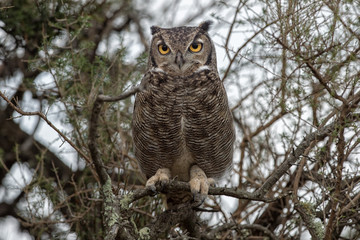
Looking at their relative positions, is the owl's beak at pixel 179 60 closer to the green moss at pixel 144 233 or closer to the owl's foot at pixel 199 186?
the owl's foot at pixel 199 186

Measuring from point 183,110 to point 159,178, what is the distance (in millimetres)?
537

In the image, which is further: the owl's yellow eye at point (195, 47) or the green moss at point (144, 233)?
the owl's yellow eye at point (195, 47)

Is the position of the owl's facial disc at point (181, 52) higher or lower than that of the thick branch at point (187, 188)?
higher

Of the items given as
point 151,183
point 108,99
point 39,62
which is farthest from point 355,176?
point 39,62

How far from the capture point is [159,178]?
11.3ft

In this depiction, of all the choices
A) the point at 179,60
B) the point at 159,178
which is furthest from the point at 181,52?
the point at 159,178

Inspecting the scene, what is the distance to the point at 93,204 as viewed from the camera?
3635mm

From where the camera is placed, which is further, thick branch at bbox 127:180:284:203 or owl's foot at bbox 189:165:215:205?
owl's foot at bbox 189:165:215:205

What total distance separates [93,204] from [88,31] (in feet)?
6.17

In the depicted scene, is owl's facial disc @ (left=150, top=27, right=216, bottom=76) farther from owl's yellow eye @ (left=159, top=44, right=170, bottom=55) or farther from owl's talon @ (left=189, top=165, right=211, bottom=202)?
owl's talon @ (left=189, top=165, right=211, bottom=202)

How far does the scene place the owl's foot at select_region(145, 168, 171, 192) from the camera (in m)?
3.24

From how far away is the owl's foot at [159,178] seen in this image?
324cm

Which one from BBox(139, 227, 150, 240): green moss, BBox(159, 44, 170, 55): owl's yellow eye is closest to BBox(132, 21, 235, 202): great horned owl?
BBox(159, 44, 170, 55): owl's yellow eye

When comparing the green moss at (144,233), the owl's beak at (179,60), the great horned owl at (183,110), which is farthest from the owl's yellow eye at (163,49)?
the green moss at (144,233)
